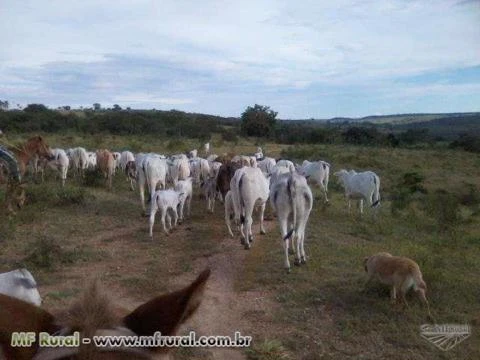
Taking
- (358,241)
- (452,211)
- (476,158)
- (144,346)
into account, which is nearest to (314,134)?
(476,158)

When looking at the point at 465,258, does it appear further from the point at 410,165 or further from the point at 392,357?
the point at 410,165

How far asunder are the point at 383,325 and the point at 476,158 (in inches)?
1309

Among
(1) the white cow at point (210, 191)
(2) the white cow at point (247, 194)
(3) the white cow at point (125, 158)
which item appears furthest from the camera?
(3) the white cow at point (125, 158)

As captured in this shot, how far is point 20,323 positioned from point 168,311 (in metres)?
0.44

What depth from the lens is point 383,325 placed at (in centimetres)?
688

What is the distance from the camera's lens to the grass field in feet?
21.7

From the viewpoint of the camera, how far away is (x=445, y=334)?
6688mm

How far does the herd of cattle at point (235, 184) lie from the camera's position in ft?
30.6

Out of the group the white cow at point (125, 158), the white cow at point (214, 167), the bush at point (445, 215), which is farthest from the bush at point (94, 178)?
the bush at point (445, 215)

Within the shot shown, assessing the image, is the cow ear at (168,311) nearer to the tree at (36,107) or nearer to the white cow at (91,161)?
the white cow at (91,161)

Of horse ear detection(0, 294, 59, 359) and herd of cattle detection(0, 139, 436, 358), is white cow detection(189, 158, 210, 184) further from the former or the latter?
horse ear detection(0, 294, 59, 359)

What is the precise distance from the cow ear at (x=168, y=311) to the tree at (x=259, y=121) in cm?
4465

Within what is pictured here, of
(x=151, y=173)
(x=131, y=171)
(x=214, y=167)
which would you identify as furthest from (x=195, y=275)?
(x=131, y=171)

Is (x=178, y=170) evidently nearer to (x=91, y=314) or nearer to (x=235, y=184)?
(x=235, y=184)
